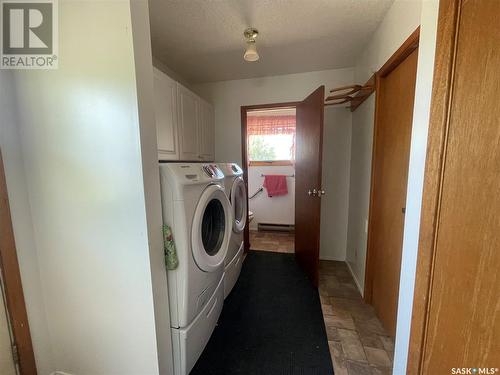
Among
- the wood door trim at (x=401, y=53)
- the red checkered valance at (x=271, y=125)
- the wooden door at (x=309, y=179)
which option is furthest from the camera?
the red checkered valance at (x=271, y=125)

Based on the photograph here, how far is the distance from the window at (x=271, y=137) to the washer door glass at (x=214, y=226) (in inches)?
84.7

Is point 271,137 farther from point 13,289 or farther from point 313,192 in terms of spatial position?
point 13,289

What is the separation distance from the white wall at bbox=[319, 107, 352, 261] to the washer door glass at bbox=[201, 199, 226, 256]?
4.93 ft

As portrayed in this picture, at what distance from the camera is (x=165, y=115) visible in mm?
1614

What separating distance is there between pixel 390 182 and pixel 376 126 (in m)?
0.45

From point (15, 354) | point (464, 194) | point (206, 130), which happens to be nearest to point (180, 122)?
point (206, 130)

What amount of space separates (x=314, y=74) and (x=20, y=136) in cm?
253

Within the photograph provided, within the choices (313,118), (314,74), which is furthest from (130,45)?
(314,74)

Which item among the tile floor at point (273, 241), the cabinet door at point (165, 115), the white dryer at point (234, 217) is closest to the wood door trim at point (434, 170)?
the white dryer at point (234, 217)

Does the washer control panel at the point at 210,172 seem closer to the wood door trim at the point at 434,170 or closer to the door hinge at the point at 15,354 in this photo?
the wood door trim at the point at 434,170

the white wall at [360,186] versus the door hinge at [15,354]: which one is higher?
the white wall at [360,186]

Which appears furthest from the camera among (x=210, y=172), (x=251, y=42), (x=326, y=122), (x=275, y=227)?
(x=275, y=227)

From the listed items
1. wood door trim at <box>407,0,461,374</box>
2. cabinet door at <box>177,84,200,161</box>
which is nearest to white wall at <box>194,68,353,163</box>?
cabinet door at <box>177,84,200,161</box>

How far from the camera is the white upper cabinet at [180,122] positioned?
5.11 ft
